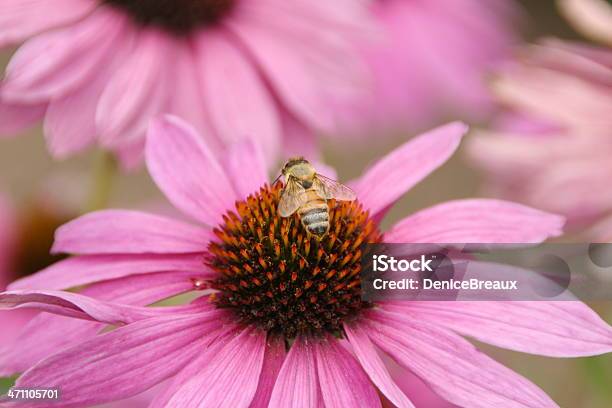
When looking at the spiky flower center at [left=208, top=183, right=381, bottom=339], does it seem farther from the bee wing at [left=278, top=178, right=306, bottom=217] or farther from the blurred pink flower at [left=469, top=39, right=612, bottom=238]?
the blurred pink flower at [left=469, top=39, right=612, bottom=238]

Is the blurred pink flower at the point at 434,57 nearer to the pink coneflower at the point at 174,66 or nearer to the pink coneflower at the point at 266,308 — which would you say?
the pink coneflower at the point at 174,66

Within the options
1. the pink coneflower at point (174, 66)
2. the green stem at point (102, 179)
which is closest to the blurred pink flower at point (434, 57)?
the pink coneflower at point (174, 66)

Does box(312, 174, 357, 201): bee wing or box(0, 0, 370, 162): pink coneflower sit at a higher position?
box(0, 0, 370, 162): pink coneflower

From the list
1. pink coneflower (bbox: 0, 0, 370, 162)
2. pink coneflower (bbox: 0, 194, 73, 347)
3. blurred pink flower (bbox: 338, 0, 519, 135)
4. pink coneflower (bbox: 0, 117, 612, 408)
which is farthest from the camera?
blurred pink flower (bbox: 338, 0, 519, 135)

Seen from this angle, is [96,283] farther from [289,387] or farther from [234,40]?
[234,40]

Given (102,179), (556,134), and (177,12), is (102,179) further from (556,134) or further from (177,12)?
(556,134)

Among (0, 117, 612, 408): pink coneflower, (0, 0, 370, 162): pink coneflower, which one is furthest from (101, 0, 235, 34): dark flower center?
(0, 117, 612, 408): pink coneflower
